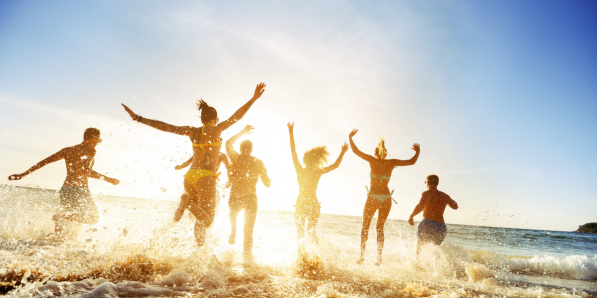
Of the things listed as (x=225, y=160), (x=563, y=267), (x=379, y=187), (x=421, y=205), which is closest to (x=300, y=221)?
Answer: (x=379, y=187)

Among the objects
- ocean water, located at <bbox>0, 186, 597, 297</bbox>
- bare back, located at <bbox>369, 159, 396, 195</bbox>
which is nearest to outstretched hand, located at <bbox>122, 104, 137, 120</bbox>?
ocean water, located at <bbox>0, 186, 597, 297</bbox>

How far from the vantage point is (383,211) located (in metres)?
5.72

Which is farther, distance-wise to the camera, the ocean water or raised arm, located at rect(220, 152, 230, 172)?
raised arm, located at rect(220, 152, 230, 172)

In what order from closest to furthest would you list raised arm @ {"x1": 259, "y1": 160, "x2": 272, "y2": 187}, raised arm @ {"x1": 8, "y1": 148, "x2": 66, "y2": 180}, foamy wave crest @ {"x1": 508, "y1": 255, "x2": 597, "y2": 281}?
raised arm @ {"x1": 8, "y1": 148, "x2": 66, "y2": 180}
raised arm @ {"x1": 259, "y1": 160, "x2": 272, "y2": 187}
foamy wave crest @ {"x1": 508, "y1": 255, "x2": 597, "y2": 281}

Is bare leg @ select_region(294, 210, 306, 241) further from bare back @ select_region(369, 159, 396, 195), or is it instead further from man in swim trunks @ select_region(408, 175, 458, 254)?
man in swim trunks @ select_region(408, 175, 458, 254)

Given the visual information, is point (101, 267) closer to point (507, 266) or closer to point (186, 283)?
point (186, 283)

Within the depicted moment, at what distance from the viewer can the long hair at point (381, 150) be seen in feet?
19.5

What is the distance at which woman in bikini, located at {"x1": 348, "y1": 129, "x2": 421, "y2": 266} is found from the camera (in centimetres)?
571

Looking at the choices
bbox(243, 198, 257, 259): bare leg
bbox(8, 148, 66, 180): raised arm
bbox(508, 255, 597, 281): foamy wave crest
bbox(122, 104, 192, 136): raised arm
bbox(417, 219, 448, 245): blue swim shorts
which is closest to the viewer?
bbox(122, 104, 192, 136): raised arm

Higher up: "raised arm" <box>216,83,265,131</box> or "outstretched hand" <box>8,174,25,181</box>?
"raised arm" <box>216,83,265,131</box>

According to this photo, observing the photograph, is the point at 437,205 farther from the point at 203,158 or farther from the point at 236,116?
the point at 203,158

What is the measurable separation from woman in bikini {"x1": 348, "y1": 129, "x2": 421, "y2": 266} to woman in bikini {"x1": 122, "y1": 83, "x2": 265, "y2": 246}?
285cm

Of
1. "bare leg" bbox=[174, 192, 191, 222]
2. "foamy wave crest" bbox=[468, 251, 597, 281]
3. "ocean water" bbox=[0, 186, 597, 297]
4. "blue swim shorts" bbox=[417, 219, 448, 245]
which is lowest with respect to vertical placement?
"foamy wave crest" bbox=[468, 251, 597, 281]

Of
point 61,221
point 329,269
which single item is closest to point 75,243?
point 61,221
